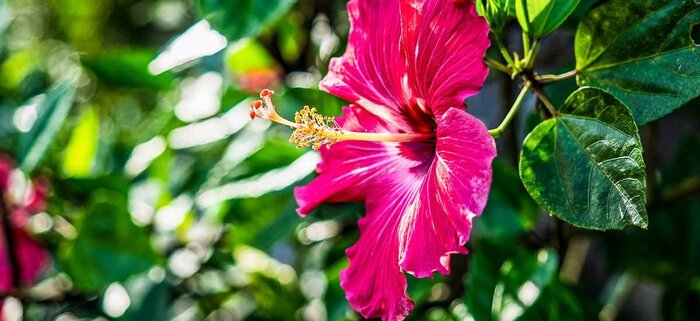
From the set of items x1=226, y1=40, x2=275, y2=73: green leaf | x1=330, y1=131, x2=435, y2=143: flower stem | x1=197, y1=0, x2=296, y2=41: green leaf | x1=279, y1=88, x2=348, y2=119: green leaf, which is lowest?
x1=226, y1=40, x2=275, y2=73: green leaf

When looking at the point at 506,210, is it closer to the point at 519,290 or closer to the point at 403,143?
the point at 519,290

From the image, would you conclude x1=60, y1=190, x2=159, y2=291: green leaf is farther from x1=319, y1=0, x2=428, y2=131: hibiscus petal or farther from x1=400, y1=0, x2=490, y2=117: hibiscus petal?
x1=400, y1=0, x2=490, y2=117: hibiscus petal

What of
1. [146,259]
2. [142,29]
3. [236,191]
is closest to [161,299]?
[146,259]

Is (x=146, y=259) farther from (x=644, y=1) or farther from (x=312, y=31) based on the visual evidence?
(x=644, y=1)

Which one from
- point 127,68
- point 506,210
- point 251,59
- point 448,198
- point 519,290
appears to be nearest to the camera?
point 448,198

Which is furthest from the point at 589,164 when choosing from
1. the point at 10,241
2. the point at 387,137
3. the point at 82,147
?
the point at 82,147

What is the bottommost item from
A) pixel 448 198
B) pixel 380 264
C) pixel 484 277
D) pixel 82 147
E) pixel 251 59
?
pixel 82 147

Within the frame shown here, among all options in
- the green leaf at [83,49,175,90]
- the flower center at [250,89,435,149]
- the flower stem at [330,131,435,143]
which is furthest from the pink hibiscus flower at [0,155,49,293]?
the flower stem at [330,131,435,143]
